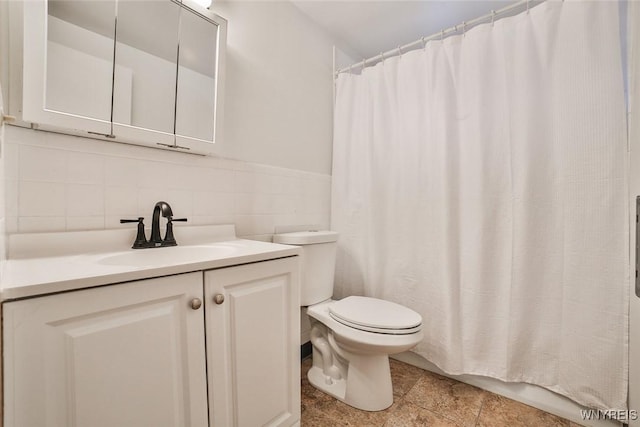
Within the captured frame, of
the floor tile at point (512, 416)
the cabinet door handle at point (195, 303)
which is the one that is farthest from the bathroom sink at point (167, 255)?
the floor tile at point (512, 416)

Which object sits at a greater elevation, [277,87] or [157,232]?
[277,87]

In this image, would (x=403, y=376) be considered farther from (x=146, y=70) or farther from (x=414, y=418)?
(x=146, y=70)

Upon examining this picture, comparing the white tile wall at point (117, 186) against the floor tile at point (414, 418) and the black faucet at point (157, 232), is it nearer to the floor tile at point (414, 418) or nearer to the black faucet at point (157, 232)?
the black faucet at point (157, 232)

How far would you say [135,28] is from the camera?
110cm

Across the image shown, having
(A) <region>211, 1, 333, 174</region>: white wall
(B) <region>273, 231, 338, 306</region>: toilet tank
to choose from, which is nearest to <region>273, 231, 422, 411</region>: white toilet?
(B) <region>273, 231, 338, 306</region>: toilet tank

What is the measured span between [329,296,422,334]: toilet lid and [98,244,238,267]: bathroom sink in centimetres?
63

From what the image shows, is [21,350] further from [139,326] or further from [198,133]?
[198,133]

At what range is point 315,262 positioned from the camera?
157cm

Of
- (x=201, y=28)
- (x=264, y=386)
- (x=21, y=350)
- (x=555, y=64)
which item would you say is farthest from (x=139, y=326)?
(x=555, y=64)

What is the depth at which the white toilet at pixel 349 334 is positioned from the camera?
124cm

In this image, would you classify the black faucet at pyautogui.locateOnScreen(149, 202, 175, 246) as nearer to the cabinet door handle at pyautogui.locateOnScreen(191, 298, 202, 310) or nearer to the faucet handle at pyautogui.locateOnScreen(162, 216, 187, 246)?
the faucet handle at pyautogui.locateOnScreen(162, 216, 187, 246)

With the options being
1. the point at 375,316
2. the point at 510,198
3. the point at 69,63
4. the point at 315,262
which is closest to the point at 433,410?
the point at 375,316

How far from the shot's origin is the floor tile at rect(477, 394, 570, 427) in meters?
1.25

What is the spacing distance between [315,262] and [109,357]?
1024 millimetres
